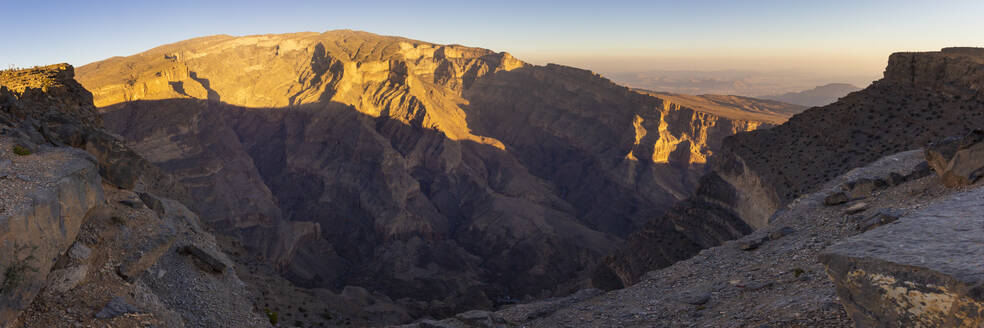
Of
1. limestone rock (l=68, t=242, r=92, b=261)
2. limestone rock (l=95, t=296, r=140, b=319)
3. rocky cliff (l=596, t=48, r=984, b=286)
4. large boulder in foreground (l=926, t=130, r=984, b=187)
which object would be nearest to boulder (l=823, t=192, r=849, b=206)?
large boulder in foreground (l=926, t=130, r=984, b=187)

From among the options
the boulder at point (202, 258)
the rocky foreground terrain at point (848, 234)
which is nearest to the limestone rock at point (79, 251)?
the boulder at point (202, 258)

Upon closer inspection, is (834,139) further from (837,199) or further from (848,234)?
(848,234)

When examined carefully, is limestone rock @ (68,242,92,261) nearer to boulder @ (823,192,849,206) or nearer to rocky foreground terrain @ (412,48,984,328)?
rocky foreground terrain @ (412,48,984,328)

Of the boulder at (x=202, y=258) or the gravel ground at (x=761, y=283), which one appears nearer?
the gravel ground at (x=761, y=283)

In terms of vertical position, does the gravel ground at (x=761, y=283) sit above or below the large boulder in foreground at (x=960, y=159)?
below

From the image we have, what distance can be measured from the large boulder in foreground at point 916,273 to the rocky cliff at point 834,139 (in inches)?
1237

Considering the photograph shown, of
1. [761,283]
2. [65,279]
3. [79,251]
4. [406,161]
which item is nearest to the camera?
[65,279]

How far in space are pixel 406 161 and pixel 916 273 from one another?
9770 centimetres

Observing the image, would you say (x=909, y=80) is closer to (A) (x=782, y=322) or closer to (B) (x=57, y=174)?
(A) (x=782, y=322)

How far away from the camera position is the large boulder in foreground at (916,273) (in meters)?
5.71

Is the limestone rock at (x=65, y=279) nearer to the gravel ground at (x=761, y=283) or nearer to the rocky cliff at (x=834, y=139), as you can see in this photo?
the gravel ground at (x=761, y=283)

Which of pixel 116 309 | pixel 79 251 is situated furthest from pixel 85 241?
pixel 116 309

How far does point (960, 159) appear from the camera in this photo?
1361 centimetres

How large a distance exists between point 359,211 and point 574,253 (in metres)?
40.6
